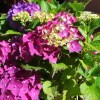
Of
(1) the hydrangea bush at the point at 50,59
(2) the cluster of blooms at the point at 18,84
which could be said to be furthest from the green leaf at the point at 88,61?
(2) the cluster of blooms at the point at 18,84

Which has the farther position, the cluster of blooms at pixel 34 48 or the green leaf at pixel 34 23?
the green leaf at pixel 34 23

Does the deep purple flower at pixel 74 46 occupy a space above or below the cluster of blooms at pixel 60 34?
below

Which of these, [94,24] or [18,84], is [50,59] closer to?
[18,84]

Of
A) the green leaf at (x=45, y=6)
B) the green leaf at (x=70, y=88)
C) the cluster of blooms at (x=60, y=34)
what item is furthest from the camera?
the green leaf at (x=45, y=6)

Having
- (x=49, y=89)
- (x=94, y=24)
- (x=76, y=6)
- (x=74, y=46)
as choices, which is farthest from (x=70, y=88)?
(x=76, y=6)

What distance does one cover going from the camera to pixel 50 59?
1.73 meters

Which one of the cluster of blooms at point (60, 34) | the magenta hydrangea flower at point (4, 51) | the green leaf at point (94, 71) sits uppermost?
the cluster of blooms at point (60, 34)

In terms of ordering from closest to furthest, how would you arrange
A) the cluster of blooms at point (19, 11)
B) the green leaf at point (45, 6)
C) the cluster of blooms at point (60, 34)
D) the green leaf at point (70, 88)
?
the cluster of blooms at point (60, 34)
the green leaf at point (70, 88)
the cluster of blooms at point (19, 11)
the green leaf at point (45, 6)

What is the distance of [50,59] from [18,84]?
0.63 feet

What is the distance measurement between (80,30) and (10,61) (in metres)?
0.36

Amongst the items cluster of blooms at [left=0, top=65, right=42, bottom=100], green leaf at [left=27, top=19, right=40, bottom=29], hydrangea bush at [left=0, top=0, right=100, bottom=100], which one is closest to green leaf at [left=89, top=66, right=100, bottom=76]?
hydrangea bush at [left=0, top=0, right=100, bottom=100]

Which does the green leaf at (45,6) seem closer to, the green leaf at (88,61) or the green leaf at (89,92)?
the green leaf at (88,61)

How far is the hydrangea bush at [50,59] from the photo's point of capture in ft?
5.69

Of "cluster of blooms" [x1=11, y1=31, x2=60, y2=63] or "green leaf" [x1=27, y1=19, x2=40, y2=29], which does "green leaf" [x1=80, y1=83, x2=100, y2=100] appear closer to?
"cluster of blooms" [x1=11, y1=31, x2=60, y2=63]
